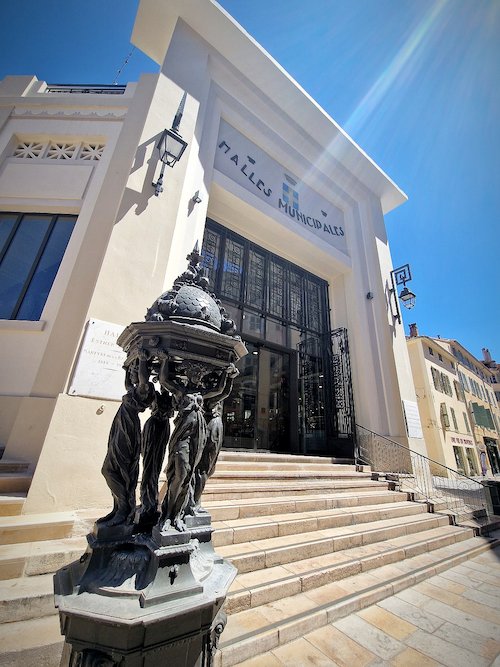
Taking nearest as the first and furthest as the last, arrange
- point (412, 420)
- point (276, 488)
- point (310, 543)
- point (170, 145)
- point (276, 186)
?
point (310, 543)
point (276, 488)
point (170, 145)
point (412, 420)
point (276, 186)

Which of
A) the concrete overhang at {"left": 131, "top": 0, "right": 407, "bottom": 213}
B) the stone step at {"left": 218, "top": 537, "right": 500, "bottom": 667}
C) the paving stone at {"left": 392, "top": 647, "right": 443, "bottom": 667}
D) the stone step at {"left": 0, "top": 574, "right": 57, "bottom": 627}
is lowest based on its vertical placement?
the paving stone at {"left": 392, "top": 647, "right": 443, "bottom": 667}

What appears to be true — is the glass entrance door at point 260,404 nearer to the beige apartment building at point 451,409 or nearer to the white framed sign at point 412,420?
the white framed sign at point 412,420

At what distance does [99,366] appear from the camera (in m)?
3.45

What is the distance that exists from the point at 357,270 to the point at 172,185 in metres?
6.41

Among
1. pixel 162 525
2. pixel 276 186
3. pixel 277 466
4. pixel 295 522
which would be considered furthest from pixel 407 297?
pixel 162 525

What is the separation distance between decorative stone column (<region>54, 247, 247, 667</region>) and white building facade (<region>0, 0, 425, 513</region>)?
206 cm

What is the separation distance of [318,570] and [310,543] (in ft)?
1.03

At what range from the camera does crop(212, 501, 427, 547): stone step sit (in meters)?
2.89

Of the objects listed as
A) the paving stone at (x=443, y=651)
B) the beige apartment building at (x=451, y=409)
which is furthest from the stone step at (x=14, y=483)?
the beige apartment building at (x=451, y=409)

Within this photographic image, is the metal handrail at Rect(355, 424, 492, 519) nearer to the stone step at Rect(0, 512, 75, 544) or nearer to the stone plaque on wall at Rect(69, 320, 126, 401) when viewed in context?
the stone plaque on wall at Rect(69, 320, 126, 401)

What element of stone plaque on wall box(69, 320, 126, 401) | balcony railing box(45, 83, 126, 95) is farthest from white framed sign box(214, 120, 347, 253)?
stone plaque on wall box(69, 320, 126, 401)

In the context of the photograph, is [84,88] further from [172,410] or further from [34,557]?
[34,557]

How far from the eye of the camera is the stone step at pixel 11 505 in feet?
8.28

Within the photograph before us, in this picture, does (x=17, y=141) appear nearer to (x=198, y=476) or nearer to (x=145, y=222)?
(x=145, y=222)
